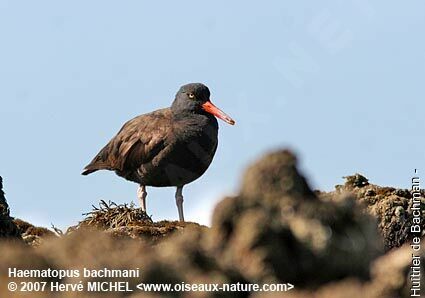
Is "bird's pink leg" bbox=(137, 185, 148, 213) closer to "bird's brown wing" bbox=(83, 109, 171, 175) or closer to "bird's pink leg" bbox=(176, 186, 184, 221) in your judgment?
"bird's brown wing" bbox=(83, 109, 171, 175)

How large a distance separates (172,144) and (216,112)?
76.5 inches

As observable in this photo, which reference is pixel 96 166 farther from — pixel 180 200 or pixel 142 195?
pixel 180 200

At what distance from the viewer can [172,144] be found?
91.1 feet

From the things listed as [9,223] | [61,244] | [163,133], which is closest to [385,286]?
[61,244]

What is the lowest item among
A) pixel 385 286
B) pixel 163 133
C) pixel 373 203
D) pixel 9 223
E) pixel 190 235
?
pixel 385 286

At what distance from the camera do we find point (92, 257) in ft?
24.6

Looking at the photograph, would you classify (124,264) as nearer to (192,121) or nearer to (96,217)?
(96,217)

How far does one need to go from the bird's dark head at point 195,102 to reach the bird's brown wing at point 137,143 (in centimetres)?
37

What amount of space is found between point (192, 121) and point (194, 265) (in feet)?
68.9

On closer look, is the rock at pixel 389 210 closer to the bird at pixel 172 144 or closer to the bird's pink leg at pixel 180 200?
the bird at pixel 172 144

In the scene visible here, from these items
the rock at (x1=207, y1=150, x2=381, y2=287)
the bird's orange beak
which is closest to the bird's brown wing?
the bird's orange beak

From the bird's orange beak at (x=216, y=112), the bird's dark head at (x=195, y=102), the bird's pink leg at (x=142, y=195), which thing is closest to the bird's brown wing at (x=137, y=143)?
the bird's dark head at (x=195, y=102)

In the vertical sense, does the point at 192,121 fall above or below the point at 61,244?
above

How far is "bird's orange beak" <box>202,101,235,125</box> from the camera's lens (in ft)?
95.7
